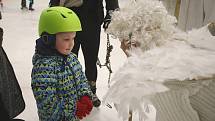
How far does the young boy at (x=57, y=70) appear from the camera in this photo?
138 cm

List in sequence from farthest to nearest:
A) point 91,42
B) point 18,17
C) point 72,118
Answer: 1. point 18,17
2. point 91,42
3. point 72,118

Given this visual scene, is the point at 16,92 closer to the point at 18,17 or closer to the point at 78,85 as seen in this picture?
the point at 78,85

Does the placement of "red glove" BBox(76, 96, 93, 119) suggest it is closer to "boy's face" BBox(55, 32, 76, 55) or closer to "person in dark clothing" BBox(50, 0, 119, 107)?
"boy's face" BBox(55, 32, 76, 55)

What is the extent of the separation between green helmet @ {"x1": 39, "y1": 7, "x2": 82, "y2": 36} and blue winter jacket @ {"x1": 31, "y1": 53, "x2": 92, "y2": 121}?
13cm

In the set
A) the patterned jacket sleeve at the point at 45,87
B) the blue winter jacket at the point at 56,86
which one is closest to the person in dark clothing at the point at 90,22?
the blue winter jacket at the point at 56,86

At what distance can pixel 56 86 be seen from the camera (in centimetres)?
142

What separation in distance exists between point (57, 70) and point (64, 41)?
13 centimetres

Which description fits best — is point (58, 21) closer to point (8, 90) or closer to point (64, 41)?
point (64, 41)

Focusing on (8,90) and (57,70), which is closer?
(8,90)

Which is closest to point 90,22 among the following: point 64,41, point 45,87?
point 64,41

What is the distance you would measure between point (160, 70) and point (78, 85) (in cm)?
78

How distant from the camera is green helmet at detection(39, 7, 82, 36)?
137 centimetres

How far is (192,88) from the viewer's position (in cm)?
79

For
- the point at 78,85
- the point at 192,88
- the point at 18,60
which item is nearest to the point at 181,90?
the point at 192,88
